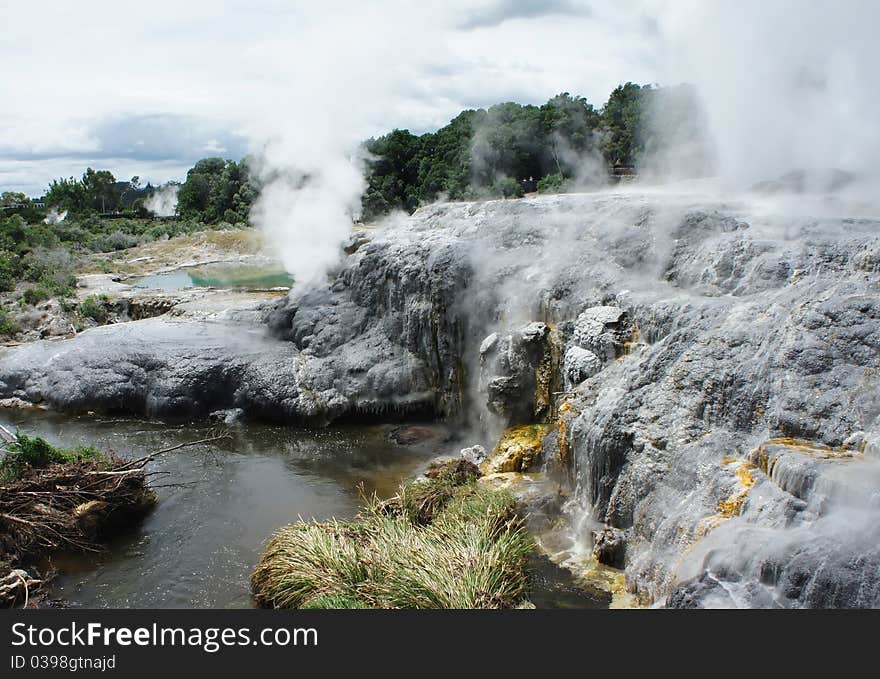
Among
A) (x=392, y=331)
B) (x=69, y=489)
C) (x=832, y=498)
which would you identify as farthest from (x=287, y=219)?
(x=832, y=498)

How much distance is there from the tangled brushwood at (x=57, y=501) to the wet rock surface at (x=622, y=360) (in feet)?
16.5

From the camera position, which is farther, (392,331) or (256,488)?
(392,331)

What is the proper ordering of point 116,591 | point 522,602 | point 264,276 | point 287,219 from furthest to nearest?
point 264,276, point 287,219, point 116,591, point 522,602

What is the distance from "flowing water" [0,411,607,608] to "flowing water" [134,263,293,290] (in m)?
18.4

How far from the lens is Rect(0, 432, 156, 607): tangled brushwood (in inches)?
432

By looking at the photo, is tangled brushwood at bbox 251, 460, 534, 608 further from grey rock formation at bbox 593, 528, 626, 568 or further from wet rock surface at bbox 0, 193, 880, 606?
wet rock surface at bbox 0, 193, 880, 606

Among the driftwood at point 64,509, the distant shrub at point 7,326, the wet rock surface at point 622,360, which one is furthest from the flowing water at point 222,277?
the driftwood at point 64,509

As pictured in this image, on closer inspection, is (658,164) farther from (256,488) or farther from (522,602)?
(522,602)

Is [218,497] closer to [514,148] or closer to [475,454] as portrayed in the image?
[475,454]

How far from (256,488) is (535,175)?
31777 mm

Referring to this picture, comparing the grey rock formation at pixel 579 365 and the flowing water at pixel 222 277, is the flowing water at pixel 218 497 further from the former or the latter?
the flowing water at pixel 222 277

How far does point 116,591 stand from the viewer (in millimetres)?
10602

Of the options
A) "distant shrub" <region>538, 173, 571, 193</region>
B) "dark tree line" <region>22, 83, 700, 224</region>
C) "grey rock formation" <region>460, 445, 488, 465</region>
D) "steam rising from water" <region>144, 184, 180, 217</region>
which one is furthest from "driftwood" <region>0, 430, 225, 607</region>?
"steam rising from water" <region>144, 184, 180, 217</region>

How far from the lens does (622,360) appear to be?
39.1ft
